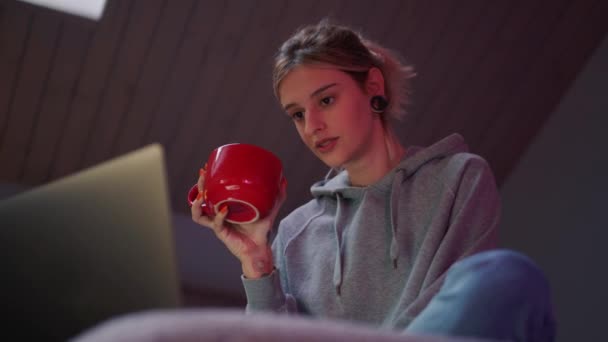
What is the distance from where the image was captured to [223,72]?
2889mm

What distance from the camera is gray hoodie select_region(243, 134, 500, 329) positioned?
4.17 feet

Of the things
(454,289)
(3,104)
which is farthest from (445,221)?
(3,104)

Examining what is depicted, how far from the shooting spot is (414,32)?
286 centimetres

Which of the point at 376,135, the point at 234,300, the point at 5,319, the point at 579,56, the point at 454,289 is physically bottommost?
the point at 234,300

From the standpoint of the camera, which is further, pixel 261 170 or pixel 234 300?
pixel 234 300

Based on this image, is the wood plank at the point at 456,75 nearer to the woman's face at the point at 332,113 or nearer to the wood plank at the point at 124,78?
the wood plank at the point at 124,78

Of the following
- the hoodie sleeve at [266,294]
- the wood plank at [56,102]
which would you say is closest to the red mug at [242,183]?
the hoodie sleeve at [266,294]

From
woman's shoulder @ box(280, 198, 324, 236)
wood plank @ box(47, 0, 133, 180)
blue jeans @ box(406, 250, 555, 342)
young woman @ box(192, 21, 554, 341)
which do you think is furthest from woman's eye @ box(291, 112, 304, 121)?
wood plank @ box(47, 0, 133, 180)

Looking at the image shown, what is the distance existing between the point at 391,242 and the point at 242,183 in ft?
1.06

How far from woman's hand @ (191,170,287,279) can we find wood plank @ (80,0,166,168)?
1.42m

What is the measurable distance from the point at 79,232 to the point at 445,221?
809 millimetres

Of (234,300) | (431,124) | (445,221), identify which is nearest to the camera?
(445,221)

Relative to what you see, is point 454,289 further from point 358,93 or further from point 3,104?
point 3,104

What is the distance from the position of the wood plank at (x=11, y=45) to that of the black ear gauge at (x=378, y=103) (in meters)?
1.63
